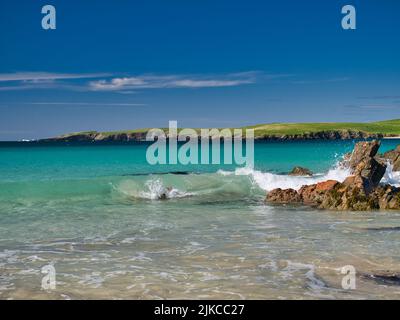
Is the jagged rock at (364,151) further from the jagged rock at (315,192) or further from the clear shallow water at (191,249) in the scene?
the clear shallow water at (191,249)

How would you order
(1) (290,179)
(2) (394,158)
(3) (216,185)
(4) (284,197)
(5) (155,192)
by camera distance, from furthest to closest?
(2) (394,158)
(1) (290,179)
(3) (216,185)
(5) (155,192)
(4) (284,197)

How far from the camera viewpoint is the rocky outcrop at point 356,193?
Result: 84.0 ft

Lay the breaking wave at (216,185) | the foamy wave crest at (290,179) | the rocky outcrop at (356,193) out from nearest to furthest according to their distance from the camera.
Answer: the rocky outcrop at (356,193) < the breaking wave at (216,185) < the foamy wave crest at (290,179)

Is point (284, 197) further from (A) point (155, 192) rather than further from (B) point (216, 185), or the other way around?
(B) point (216, 185)

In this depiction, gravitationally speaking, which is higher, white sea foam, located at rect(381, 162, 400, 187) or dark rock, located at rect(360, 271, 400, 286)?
white sea foam, located at rect(381, 162, 400, 187)

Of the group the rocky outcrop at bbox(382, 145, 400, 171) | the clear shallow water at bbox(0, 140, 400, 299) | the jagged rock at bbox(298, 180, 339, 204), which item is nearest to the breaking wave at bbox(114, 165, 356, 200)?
the clear shallow water at bbox(0, 140, 400, 299)

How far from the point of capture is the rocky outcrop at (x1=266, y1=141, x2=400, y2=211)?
2559cm

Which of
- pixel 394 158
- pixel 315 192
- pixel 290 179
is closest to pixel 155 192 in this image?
pixel 315 192

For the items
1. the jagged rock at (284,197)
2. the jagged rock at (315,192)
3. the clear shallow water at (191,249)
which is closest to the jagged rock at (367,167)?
the jagged rock at (315,192)

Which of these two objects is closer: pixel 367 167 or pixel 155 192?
pixel 367 167

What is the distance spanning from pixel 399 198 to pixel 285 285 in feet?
51.1

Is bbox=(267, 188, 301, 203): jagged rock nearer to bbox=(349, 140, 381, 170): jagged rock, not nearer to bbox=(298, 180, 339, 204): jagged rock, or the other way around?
bbox=(298, 180, 339, 204): jagged rock

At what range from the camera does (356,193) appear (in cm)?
2619
